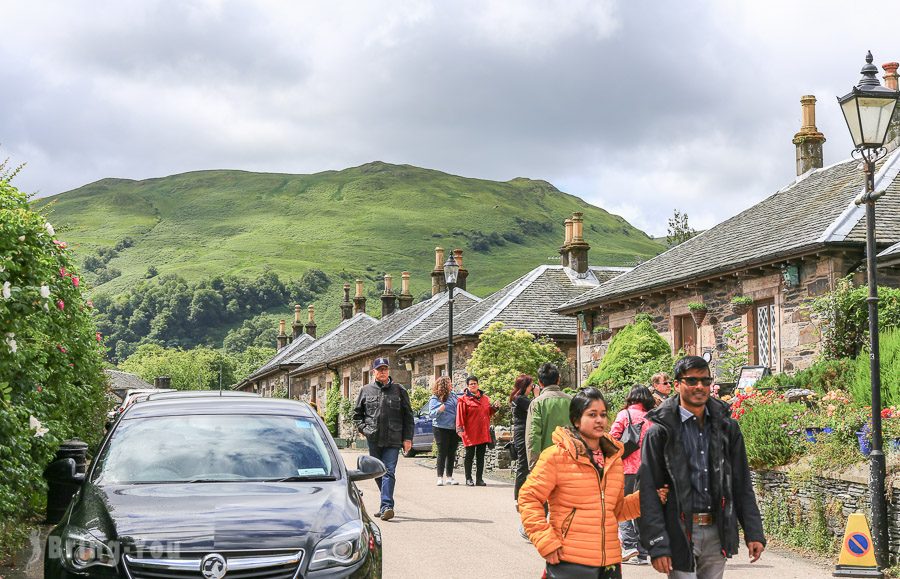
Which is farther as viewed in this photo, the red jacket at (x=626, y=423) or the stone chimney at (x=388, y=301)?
the stone chimney at (x=388, y=301)

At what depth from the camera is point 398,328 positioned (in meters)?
42.9

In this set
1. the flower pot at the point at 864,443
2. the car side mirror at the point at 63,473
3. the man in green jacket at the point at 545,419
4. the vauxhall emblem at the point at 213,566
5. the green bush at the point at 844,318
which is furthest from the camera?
the green bush at the point at 844,318

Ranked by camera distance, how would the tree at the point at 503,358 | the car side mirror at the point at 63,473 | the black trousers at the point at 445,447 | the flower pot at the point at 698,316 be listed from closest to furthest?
1. the car side mirror at the point at 63,473
2. the black trousers at the point at 445,447
3. the flower pot at the point at 698,316
4. the tree at the point at 503,358

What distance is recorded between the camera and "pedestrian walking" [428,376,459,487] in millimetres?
17516

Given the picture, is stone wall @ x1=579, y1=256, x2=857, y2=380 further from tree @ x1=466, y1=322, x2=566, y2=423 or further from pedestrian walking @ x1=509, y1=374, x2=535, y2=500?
pedestrian walking @ x1=509, y1=374, x2=535, y2=500

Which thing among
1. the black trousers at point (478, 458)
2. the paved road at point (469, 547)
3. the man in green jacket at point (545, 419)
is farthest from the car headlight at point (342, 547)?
the black trousers at point (478, 458)

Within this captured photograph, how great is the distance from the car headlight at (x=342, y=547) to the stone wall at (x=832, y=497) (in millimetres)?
5847

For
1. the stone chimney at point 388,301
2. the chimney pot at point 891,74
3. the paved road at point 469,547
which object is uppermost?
the chimney pot at point 891,74

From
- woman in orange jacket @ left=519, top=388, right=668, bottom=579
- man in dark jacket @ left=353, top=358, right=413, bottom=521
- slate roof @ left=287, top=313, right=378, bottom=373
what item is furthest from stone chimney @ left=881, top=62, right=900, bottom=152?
slate roof @ left=287, top=313, right=378, bottom=373

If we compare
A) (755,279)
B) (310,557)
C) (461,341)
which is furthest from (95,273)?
(310,557)

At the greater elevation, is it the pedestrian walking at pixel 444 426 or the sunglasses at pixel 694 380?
the sunglasses at pixel 694 380

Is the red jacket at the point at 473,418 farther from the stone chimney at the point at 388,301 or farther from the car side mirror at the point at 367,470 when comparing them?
the stone chimney at the point at 388,301

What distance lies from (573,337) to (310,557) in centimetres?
2594

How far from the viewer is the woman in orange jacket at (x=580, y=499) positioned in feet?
18.5
